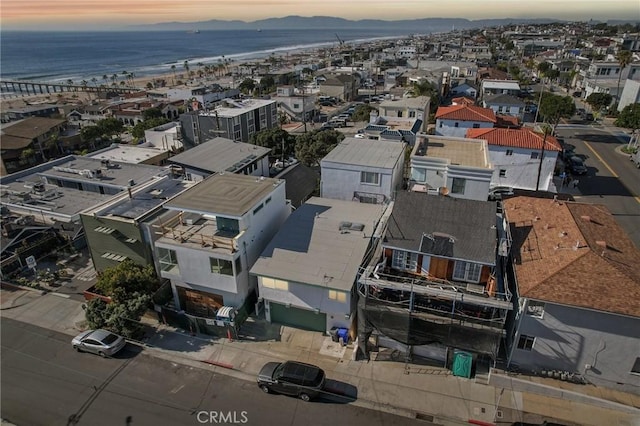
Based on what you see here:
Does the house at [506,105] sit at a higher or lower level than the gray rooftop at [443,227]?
Answer: lower

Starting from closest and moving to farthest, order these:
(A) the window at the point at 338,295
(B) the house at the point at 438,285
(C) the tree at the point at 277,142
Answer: (B) the house at the point at 438,285 → (A) the window at the point at 338,295 → (C) the tree at the point at 277,142

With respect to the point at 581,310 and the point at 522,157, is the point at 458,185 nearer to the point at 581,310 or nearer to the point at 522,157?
the point at 581,310

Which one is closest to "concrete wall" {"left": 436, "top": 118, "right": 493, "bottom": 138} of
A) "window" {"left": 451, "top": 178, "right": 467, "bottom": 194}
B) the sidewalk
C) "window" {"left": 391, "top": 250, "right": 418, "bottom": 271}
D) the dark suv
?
"window" {"left": 451, "top": 178, "right": 467, "bottom": 194}

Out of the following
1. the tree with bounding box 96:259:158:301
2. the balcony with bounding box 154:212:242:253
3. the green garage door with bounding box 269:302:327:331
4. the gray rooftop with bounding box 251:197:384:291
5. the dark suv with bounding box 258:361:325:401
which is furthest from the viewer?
the balcony with bounding box 154:212:242:253

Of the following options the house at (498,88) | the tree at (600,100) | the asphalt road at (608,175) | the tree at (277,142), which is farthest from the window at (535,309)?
the tree at (600,100)

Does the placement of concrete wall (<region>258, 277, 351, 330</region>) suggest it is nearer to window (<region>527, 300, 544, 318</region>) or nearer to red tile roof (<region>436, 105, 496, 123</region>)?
window (<region>527, 300, 544, 318</region>)

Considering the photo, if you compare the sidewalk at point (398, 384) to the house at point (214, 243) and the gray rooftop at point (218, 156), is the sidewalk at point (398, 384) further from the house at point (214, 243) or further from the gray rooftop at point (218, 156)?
the gray rooftop at point (218, 156)

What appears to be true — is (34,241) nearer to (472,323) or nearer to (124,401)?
(124,401)
